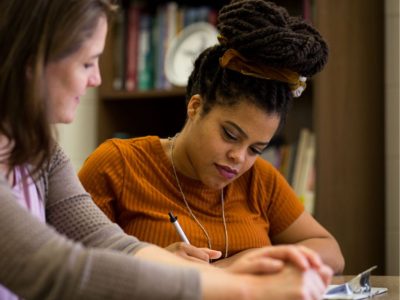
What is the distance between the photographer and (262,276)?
96 cm

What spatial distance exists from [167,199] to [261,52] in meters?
0.43

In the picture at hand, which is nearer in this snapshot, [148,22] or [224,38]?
[224,38]

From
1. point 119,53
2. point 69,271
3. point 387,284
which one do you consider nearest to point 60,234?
point 69,271

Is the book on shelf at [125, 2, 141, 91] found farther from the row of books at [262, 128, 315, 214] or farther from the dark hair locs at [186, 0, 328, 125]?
the dark hair locs at [186, 0, 328, 125]

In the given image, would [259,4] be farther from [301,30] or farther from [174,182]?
[174,182]

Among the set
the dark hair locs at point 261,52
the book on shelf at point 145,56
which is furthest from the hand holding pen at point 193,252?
the book on shelf at point 145,56

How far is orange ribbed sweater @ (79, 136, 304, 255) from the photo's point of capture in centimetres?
169

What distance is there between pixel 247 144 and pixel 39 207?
589mm

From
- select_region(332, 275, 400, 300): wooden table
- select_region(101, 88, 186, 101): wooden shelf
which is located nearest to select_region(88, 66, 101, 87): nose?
select_region(332, 275, 400, 300): wooden table

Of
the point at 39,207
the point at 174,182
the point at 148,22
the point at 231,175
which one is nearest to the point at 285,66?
the point at 231,175

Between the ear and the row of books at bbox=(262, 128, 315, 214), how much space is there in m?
0.83

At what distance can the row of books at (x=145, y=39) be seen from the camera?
269 centimetres

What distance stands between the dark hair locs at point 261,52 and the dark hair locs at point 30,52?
2.00 ft

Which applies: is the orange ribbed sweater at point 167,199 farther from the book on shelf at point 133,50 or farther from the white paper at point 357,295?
the book on shelf at point 133,50
